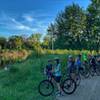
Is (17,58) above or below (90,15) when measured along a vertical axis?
below

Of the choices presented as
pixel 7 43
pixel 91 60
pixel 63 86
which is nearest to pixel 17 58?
pixel 91 60

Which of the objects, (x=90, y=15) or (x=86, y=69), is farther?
(x=90, y=15)

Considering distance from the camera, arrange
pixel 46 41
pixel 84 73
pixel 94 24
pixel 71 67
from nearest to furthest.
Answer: pixel 71 67, pixel 84 73, pixel 94 24, pixel 46 41

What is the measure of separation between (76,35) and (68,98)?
62.0m

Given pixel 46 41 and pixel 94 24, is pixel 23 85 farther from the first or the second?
pixel 46 41

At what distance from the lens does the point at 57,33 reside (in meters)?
79.6

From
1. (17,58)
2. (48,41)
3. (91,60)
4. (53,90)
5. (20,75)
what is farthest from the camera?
(48,41)

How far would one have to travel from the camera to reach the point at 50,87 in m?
15.0

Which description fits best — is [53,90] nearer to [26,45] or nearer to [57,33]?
[26,45]

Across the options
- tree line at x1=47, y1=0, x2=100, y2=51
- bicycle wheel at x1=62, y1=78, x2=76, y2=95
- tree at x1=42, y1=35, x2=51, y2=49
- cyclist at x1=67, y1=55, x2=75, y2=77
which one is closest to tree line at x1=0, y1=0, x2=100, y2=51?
tree line at x1=47, y1=0, x2=100, y2=51

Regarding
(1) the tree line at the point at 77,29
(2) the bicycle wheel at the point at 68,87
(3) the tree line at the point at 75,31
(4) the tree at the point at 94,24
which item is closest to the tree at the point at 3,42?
(3) the tree line at the point at 75,31

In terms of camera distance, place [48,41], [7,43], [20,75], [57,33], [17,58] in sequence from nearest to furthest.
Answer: [20,75], [17,58], [7,43], [57,33], [48,41]

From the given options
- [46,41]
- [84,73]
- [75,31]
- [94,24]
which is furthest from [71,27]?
[84,73]

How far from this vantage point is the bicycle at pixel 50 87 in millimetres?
14930
